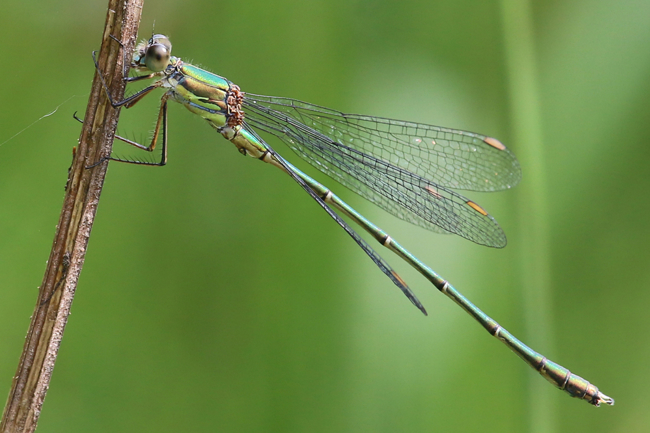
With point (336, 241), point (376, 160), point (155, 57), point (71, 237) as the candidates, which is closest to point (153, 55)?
point (155, 57)

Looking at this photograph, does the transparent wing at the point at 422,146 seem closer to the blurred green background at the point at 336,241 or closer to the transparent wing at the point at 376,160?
the transparent wing at the point at 376,160

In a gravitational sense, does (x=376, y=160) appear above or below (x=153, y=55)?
below

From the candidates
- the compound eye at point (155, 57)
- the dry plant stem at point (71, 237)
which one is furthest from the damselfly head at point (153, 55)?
the dry plant stem at point (71, 237)

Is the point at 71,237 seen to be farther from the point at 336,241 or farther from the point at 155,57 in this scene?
the point at 336,241

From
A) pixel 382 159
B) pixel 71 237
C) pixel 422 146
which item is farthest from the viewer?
pixel 382 159

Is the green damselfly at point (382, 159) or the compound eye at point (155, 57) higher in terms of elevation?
the compound eye at point (155, 57)

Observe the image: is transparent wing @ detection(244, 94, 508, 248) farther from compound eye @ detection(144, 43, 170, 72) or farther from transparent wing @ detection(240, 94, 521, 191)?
compound eye @ detection(144, 43, 170, 72)
